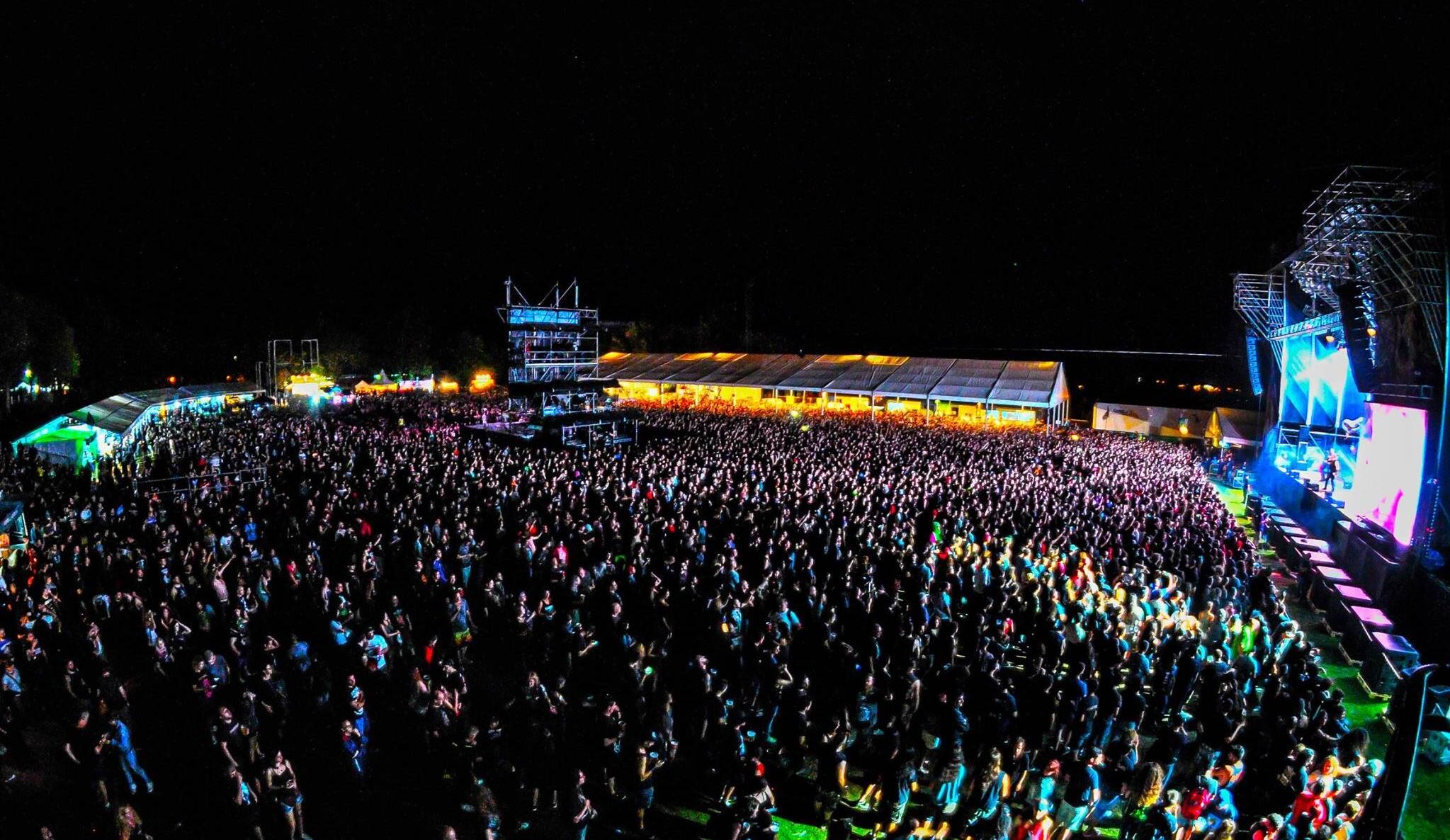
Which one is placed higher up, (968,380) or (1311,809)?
(968,380)

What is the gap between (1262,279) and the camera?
73.3 feet

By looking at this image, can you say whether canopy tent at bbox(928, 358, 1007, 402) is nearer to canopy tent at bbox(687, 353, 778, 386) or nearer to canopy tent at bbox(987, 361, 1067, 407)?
canopy tent at bbox(987, 361, 1067, 407)

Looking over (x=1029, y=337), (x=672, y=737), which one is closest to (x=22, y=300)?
(x=672, y=737)

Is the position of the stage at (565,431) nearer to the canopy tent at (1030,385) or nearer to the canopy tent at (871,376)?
the canopy tent at (871,376)

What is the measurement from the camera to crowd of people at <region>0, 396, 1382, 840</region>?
5.27m

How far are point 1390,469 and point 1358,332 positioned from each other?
9.43ft

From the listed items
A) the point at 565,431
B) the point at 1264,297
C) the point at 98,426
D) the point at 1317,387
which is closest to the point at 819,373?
the point at 565,431

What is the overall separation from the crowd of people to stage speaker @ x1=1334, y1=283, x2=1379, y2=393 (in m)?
5.41

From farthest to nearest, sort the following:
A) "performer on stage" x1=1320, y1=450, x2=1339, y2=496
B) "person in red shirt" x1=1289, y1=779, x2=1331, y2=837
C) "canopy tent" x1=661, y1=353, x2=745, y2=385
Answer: "canopy tent" x1=661, y1=353, x2=745, y2=385 → "performer on stage" x1=1320, y1=450, x2=1339, y2=496 → "person in red shirt" x1=1289, y1=779, x2=1331, y2=837

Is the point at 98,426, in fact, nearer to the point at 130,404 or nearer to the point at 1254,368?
the point at 130,404

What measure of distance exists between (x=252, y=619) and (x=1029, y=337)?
55.5 meters

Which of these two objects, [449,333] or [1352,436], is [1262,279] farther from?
[449,333]

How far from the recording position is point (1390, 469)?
1384 cm

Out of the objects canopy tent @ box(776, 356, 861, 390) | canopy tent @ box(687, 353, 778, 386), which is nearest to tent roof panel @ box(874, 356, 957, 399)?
canopy tent @ box(776, 356, 861, 390)
